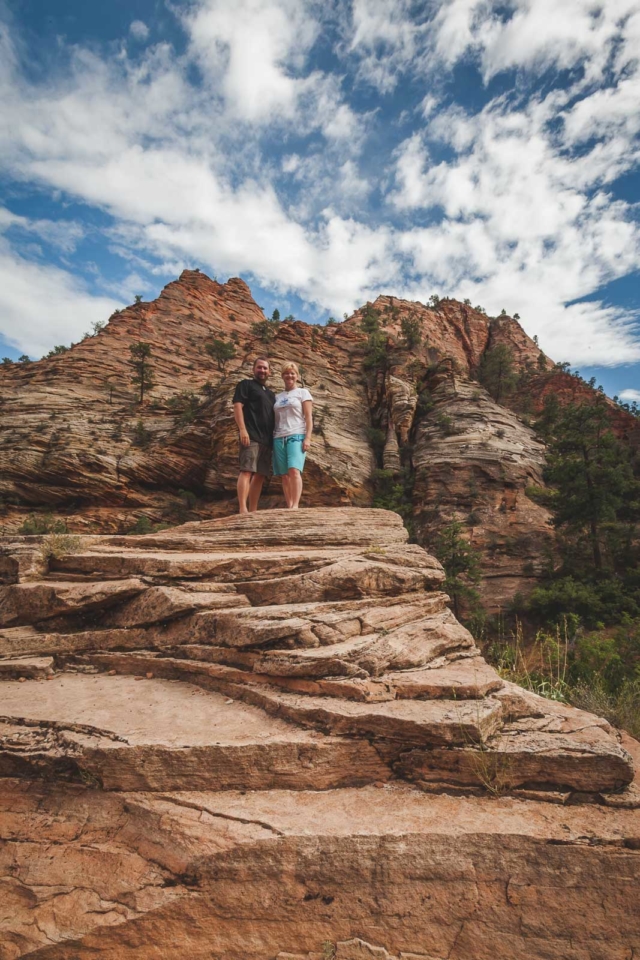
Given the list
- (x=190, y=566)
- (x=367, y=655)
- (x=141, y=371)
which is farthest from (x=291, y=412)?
(x=141, y=371)

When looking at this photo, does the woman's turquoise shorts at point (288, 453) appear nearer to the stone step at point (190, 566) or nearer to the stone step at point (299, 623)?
the stone step at point (190, 566)

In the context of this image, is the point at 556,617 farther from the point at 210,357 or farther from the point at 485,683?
the point at 210,357

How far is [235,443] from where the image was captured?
21438 mm

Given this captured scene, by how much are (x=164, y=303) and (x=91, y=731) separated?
4445 cm

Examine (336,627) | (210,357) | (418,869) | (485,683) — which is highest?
(210,357)

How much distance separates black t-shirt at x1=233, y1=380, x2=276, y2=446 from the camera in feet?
23.7

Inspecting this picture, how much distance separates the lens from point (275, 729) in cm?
351

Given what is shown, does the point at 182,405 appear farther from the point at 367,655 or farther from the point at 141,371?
the point at 367,655

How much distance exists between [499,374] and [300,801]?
4302 cm

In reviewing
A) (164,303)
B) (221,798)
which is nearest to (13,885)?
(221,798)

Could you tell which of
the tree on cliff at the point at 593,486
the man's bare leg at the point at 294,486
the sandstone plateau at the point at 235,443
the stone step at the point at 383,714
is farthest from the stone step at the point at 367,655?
the tree on cliff at the point at 593,486

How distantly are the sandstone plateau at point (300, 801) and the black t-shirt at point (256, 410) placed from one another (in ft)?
11.1

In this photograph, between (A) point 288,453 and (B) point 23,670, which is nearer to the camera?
(B) point 23,670

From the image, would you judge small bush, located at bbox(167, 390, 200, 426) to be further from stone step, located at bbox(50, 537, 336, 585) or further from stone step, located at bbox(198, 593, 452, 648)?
stone step, located at bbox(198, 593, 452, 648)
